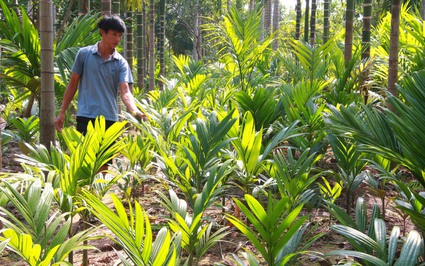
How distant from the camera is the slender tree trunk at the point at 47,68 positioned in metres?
3.55

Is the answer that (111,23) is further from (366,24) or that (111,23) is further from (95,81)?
(366,24)

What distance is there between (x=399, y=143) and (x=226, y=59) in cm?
490

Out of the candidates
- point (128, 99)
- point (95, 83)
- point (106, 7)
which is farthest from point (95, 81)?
point (106, 7)

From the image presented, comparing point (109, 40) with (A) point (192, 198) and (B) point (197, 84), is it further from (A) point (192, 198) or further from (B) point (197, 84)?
(B) point (197, 84)

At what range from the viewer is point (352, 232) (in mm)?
2176

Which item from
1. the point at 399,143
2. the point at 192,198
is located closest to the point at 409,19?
the point at 399,143

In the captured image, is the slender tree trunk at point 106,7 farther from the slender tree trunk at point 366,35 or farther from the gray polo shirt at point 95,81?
the slender tree trunk at point 366,35

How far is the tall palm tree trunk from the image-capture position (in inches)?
140

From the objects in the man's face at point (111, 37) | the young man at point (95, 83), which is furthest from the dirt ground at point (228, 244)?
the man's face at point (111, 37)

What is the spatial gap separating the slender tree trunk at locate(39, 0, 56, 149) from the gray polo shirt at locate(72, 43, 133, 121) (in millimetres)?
267

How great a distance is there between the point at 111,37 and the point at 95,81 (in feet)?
1.11

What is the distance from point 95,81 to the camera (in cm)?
385

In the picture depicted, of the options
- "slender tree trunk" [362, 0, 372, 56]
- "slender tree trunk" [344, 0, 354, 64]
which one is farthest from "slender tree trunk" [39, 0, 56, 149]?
"slender tree trunk" [344, 0, 354, 64]

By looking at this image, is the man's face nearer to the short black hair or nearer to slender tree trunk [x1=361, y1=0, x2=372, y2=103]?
the short black hair
